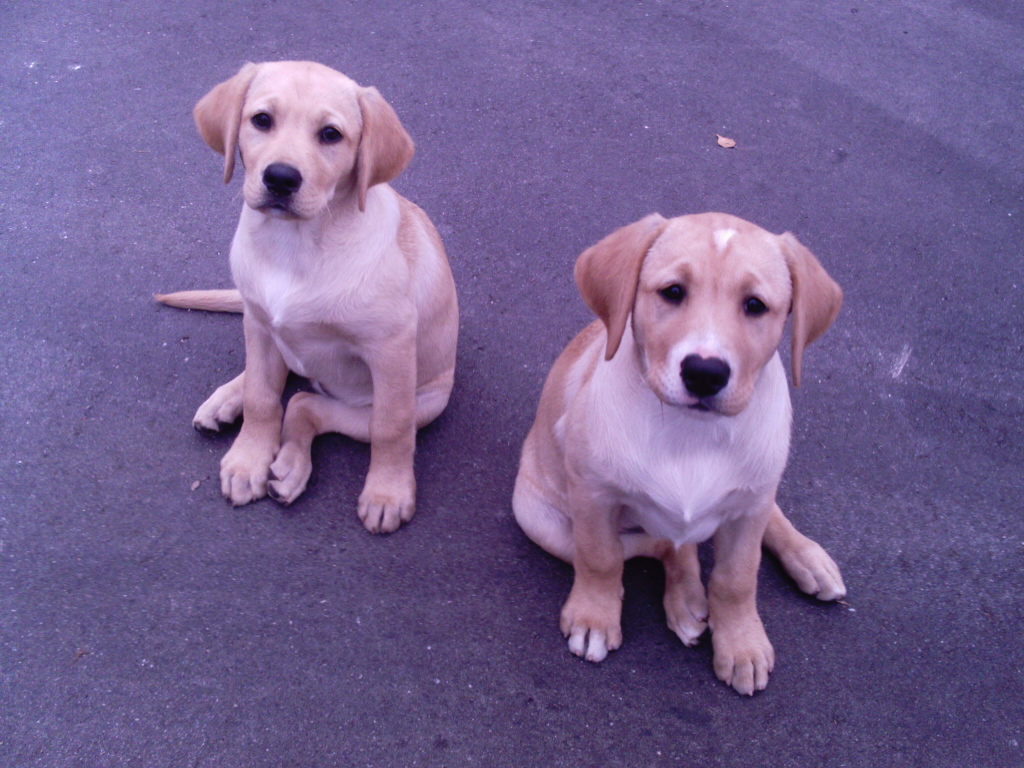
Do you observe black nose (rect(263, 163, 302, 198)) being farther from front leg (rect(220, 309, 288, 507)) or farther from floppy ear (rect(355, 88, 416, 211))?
front leg (rect(220, 309, 288, 507))

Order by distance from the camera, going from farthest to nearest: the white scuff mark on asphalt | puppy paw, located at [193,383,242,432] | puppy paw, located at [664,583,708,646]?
the white scuff mark on asphalt
puppy paw, located at [193,383,242,432]
puppy paw, located at [664,583,708,646]

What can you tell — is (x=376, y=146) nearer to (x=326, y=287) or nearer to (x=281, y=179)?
(x=281, y=179)

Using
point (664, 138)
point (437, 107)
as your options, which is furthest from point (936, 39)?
point (437, 107)

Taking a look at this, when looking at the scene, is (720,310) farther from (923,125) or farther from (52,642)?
(923,125)

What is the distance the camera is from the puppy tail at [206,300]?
3869 millimetres

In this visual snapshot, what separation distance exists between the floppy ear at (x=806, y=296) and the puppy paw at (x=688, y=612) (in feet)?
3.12

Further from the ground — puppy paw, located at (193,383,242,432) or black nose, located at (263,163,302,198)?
black nose, located at (263,163,302,198)

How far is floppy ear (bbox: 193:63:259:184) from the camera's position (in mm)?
2736

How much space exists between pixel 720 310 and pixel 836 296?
1.39ft

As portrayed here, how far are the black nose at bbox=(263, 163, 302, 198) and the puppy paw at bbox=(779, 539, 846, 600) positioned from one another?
216 centimetres

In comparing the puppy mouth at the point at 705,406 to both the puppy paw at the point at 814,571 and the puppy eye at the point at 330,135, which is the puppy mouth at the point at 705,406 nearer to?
the puppy paw at the point at 814,571

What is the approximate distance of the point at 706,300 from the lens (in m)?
2.21

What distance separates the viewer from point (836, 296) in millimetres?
2398

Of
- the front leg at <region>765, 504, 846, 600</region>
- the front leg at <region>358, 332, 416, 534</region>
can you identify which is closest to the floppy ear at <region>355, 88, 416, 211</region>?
the front leg at <region>358, 332, 416, 534</region>
